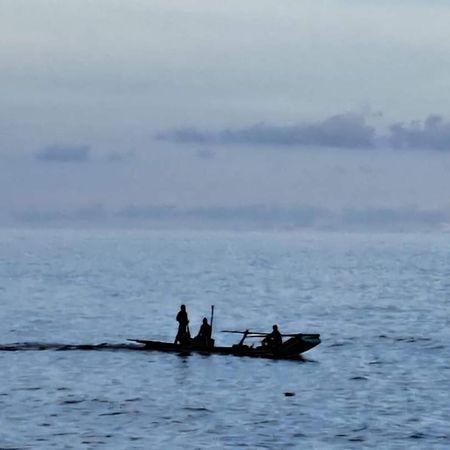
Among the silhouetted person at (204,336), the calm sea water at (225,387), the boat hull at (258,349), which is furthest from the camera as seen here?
the boat hull at (258,349)

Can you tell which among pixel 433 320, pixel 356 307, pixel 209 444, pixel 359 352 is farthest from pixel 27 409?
pixel 356 307

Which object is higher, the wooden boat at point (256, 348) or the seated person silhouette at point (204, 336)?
the seated person silhouette at point (204, 336)

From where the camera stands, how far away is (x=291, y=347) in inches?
2616

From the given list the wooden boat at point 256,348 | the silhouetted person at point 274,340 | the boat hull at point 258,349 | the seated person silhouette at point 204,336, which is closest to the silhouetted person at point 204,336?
the seated person silhouette at point 204,336

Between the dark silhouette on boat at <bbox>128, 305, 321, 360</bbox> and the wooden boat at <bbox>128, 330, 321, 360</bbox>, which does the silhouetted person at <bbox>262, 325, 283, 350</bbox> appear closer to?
the dark silhouette on boat at <bbox>128, 305, 321, 360</bbox>

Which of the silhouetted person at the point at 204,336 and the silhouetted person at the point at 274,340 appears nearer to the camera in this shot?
the silhouetted person at the point at 204,336

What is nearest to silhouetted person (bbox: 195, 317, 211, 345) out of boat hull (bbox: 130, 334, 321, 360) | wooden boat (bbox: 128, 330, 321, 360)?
wooden boat (bbox: 128, 330, 321, 360)

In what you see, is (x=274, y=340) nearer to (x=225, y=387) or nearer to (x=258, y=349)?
(x=258, y=349)

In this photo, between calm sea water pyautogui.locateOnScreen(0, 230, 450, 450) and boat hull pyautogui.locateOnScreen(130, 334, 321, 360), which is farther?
boat hull pyautogui.locateOnScreen(130, 334, 321, 360)

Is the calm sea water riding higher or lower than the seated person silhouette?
lower

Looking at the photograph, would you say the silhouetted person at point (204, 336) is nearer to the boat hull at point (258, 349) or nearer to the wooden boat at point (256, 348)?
the wooden boat at point (256, 348)

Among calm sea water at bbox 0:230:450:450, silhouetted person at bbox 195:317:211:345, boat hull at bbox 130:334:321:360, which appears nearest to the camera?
calm sea water at bbox 0:230:450:450

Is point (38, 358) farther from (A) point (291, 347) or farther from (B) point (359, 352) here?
(B) point (359, 352)

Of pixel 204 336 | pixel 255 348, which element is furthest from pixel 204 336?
pixel 255 348
